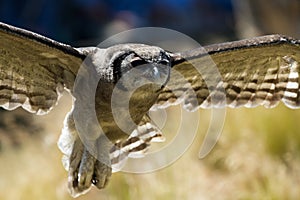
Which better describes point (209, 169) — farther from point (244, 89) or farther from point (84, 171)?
point (84, 171)

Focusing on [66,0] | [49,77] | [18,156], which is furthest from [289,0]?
[66,0]

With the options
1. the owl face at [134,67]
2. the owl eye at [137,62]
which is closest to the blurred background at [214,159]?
the owl face at [134,67]

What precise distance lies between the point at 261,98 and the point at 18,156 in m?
2.93

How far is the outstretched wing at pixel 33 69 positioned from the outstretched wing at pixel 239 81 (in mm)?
715

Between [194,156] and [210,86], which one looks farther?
[194,156]

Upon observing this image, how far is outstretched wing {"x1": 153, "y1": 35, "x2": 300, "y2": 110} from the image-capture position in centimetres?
576

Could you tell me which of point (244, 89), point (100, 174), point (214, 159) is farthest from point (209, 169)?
point (100, 174)

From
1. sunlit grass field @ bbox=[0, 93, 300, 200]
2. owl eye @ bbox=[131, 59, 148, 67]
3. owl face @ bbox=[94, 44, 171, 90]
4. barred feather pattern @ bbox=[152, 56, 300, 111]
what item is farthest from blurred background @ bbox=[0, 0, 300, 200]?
owl eye @ bbox=[131, 59, 148, 67]

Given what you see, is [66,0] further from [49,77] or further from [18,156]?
[49,77]

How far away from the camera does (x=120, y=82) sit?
16.0 feet

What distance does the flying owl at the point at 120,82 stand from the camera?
192 inches

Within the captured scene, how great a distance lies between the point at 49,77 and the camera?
213 inches

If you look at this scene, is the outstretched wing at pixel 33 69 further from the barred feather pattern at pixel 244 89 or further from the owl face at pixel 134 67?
the barred feather pattern at pixel 244 89

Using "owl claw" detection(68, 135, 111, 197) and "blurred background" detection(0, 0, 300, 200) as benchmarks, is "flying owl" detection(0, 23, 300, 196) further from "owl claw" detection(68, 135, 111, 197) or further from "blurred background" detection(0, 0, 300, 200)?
"blurred background" detection(0, 0, 300, 200)
